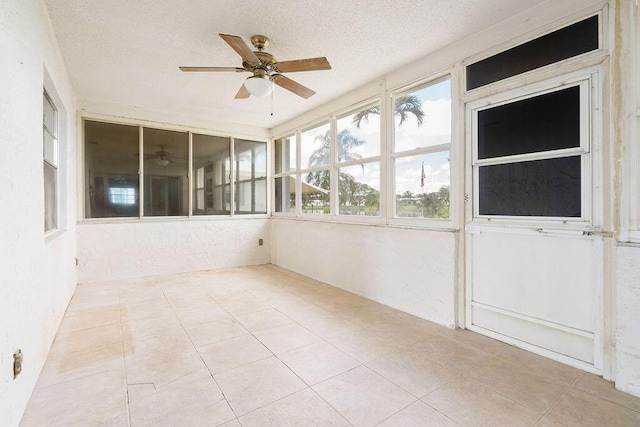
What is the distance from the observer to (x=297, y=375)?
211 centimetres

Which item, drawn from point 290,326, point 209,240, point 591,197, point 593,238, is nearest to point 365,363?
point 290,326

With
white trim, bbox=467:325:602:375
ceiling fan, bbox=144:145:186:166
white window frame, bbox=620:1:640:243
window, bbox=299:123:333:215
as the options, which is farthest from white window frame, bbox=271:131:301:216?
white window frame, bbox=620:1:640:243

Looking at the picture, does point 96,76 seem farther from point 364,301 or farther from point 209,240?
point 364,301

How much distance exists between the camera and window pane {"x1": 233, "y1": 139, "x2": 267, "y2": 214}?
19.0 ft

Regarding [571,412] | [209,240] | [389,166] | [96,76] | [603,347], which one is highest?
[96,76]

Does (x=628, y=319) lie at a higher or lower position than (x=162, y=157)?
lower

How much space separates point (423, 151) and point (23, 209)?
3.20 metres

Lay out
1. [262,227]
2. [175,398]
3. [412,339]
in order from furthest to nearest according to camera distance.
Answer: [262,227]
[412,339]
[175,398]

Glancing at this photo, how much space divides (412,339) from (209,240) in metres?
3.93

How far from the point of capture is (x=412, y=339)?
2658mm

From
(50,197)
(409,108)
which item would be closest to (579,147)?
(409,108)

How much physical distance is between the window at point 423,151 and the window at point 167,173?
10.6 ft

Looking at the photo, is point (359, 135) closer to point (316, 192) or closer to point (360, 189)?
point (360, 189)

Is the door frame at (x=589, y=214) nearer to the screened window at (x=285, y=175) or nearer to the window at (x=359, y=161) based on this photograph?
the window at (x=359, y=161)
